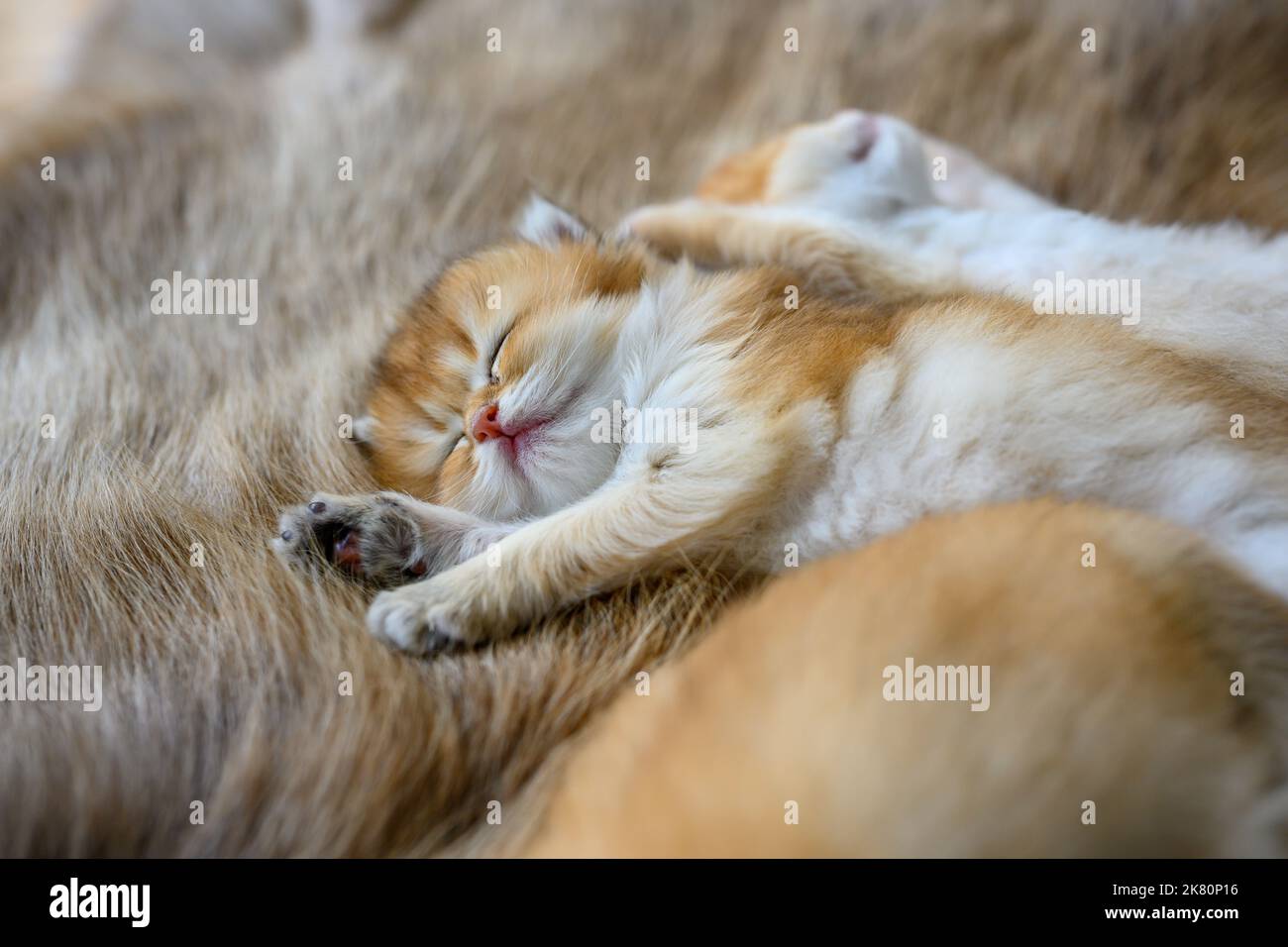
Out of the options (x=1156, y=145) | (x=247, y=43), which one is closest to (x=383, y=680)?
(x=1156, y=145)

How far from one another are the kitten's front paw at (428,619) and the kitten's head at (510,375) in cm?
27

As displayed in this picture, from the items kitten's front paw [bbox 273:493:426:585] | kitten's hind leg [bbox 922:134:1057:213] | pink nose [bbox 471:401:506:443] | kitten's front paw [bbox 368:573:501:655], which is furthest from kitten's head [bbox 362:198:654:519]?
kitten's hind leg [bbox 922:134:1057:213]

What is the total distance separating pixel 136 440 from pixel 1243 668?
1.12 meters

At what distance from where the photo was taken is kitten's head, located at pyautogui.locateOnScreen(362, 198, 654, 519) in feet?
3.87

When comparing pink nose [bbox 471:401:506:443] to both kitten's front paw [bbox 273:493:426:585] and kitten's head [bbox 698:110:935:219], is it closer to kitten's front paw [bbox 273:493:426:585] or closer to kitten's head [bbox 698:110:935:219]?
kitten's front paw [bbox 273:493:426:585]

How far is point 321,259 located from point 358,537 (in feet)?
1.80

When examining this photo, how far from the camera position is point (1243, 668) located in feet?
2.28

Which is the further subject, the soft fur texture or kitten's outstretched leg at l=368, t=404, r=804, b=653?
kitten's outstretched leg at l=368, t=404, r=804, b=653

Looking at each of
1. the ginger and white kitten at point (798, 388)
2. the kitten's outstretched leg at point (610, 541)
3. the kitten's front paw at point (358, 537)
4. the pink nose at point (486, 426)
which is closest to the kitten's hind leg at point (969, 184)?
the ginger and white kitten at point (798, 388)

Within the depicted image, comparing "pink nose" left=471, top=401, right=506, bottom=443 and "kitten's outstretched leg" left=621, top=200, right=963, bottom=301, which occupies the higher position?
"kitten's outstretched leg" left=621, top=200, right=963, bottom=301

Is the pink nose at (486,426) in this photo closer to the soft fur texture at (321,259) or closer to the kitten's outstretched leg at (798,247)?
the soft fur texture at (321,259)

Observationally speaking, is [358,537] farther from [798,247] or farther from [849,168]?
[849,168]

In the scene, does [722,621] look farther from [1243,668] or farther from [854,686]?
[1243,668]

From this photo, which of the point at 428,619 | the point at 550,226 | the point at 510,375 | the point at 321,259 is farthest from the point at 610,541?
the point at 321,259
